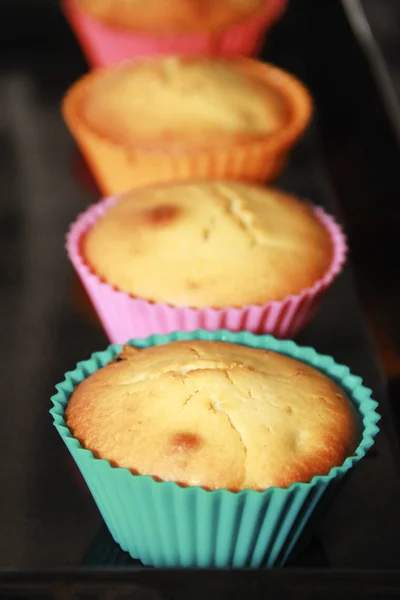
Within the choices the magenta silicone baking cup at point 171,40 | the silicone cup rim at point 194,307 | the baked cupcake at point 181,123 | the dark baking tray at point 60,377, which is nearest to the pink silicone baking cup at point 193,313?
the silicone cup rim at point 194,307

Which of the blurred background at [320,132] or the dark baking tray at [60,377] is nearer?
the dark baking tray at [60,377]

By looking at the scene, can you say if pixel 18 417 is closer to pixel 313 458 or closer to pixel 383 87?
pixel 313 458

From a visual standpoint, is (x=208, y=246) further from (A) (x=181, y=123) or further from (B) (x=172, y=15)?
(B) (x=172, y=15)

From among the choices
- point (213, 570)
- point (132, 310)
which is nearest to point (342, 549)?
point (213, 570)

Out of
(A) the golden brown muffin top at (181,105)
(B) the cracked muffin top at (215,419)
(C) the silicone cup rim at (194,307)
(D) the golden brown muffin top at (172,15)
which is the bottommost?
(C) the silicone cup rim at (194,307)

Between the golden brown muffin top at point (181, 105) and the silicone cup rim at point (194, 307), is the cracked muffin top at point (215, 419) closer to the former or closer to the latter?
the silicone cup rim at point (194, 307)

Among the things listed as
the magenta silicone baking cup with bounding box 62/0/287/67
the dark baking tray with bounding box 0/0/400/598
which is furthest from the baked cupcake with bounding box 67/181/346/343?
the magenta silicone baking cup with bounding box 62/0/287/67

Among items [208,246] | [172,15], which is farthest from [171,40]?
[208,246]
